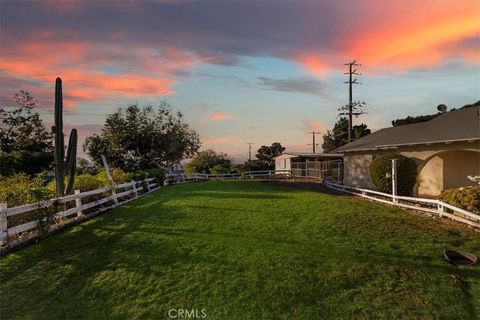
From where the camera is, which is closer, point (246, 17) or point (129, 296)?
point (129, 296)

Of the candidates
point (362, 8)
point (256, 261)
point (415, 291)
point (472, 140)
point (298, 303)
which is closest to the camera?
point (298, 303)

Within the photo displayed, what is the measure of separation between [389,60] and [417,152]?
5.60 metres

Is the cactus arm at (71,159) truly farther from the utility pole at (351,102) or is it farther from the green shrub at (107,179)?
the utility pole at (351,102)

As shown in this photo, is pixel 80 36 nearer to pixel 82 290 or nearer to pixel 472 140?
pixel 82 290

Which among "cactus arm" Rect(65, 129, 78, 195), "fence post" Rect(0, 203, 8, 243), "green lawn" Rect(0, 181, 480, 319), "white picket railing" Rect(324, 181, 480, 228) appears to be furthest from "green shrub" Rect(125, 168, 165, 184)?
"white picket railing" Rect(324, 181, 480, 228)

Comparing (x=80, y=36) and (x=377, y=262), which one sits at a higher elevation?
(x=80, y=36)

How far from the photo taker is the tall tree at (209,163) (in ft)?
177

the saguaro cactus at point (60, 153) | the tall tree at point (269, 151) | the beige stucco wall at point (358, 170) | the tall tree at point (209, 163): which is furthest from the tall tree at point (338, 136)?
the saguaro cactus at point (60, 153)

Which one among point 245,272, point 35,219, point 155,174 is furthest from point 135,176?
point 245,272

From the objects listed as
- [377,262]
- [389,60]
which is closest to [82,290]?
[377,262]

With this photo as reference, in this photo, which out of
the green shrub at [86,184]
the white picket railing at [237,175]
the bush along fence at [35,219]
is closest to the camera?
the bush along fence at [35,219]

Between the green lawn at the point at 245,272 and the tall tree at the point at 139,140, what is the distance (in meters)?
37.7

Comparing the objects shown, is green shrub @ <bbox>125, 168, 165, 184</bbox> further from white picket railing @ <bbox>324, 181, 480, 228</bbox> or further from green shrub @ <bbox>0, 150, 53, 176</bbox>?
white picket railing @ <bbox>324, 181, 480, 228</bbox>

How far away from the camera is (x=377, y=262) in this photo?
7965 millimetres
